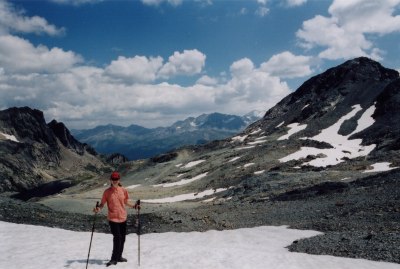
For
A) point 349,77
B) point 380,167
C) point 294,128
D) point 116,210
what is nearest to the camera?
point 116,210

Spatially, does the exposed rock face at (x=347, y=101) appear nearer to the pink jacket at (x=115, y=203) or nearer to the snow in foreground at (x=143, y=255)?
the snow in foreground at (x=143, y=255)

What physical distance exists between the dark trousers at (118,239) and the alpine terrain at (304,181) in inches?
380

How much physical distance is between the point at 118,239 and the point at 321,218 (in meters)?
19.7

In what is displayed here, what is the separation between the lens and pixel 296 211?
3728 centimetres

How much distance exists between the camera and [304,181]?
193 feet

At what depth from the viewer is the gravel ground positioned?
22.3 m

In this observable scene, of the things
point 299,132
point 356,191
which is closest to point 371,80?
point 299,132

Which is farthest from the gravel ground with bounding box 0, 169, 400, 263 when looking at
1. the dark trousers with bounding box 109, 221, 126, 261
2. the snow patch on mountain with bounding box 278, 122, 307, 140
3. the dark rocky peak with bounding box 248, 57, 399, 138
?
the dark rocky peak with bounding box 248, 57, 399, 138

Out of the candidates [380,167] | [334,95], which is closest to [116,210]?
[380,167]

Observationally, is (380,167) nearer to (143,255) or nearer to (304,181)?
(304,181)

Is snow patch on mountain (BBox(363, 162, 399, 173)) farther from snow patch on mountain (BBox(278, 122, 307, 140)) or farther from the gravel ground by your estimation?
snow patch on mountain (BBox(278, 122, 307, 140))

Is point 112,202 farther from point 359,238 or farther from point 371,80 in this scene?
point 371,80

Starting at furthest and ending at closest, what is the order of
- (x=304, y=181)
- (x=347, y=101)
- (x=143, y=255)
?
1. (x=347, y=101)
2. (x=304, y=181)
3. (x=143, y=255)

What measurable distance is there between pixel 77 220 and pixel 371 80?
151 m
